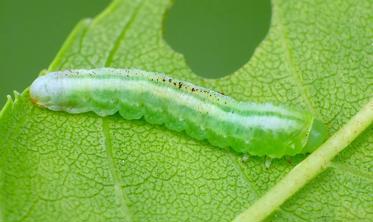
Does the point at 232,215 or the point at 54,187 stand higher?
the point at 54,187

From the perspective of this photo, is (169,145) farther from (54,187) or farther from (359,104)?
(359,104)

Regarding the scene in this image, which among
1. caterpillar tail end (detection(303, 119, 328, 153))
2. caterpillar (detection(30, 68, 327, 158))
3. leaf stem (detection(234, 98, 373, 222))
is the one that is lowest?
leaf stem (detection(234, 98, 373, 222))

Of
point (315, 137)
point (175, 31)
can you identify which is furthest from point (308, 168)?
point (175, 31)

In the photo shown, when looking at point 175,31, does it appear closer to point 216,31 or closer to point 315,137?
point 216,31

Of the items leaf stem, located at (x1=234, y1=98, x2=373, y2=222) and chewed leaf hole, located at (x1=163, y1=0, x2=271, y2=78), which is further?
chewed leaf hole, located at (x1=163, y1=0, x2=271, y2=78)

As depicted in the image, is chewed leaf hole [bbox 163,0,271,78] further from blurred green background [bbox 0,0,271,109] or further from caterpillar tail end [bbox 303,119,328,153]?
caterpillar tail end [bbox 303,119,328,153]

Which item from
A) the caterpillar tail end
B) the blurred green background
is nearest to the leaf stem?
the caterpillar tail end

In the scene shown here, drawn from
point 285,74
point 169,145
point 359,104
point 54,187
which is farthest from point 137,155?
point 359,104

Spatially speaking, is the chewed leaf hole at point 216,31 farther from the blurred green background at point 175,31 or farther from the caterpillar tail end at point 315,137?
the caterpillar tail end at point 315,137
